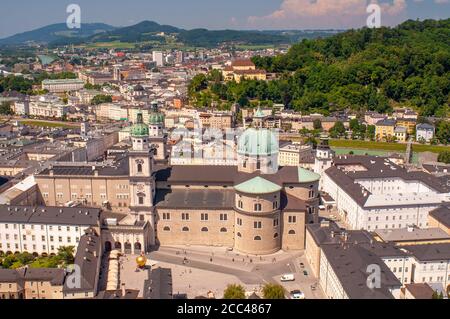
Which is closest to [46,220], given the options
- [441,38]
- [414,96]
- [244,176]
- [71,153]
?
[244,176]

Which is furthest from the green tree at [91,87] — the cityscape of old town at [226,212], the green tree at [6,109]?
the cityscape of old town at [226,212]

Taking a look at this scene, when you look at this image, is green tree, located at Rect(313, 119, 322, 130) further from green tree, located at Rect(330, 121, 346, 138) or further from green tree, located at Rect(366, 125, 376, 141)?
green tree, located at Rect(366, 125, 376, 141)

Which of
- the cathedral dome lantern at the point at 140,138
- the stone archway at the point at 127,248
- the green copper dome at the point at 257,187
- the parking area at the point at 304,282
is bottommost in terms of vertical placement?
the parking area at the point at 304,282

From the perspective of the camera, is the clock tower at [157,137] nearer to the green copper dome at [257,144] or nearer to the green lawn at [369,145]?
the green copper dome at [257,144]

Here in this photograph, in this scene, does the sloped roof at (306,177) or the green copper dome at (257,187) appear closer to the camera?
the green copper dome at (257,187)

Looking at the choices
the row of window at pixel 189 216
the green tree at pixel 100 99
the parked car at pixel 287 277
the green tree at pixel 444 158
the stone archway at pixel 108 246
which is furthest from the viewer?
the green tree at pixel 100 99

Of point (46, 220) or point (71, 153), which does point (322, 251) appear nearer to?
point (46, 220)

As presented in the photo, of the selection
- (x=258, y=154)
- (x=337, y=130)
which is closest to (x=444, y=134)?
(x=337, y=130)

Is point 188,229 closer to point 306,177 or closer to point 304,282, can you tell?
point 306,177
